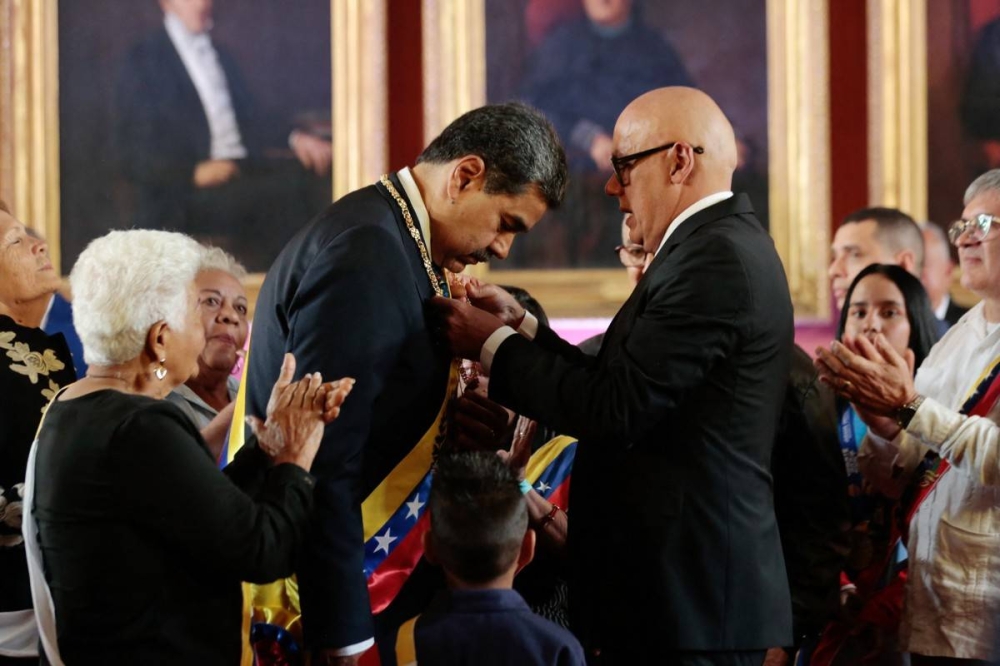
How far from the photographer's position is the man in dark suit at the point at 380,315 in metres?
2.38

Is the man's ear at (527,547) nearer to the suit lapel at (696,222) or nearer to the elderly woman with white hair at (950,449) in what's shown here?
the suit lapel at (696,222)

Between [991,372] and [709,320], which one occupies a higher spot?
[709,320]

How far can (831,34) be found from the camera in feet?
Result: 21.8

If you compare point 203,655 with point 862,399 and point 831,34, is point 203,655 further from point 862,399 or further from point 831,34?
point 831,34

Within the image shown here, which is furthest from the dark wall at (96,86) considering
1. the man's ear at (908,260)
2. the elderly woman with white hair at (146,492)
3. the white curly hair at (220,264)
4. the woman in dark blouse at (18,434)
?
the elderly woman with white hair at (146,492)

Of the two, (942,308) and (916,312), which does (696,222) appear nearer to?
(916,312)

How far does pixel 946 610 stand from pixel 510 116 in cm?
168

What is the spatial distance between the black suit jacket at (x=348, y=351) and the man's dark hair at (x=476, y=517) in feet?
0.56

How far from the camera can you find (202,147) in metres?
6.57

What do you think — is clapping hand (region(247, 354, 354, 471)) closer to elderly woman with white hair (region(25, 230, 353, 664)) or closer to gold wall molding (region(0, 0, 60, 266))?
A: elderly woman with white hair (region(25, 230, 353, 664))

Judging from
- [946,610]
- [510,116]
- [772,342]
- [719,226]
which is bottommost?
[946,610]

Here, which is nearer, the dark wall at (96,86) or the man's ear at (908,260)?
the man's ear at (908,260)

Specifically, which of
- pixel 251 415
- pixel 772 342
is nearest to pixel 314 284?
pixel 251 415

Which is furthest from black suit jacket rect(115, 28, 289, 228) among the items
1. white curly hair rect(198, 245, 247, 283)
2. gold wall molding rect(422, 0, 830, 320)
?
white curly hair rect(198, 245, 247, 283)
